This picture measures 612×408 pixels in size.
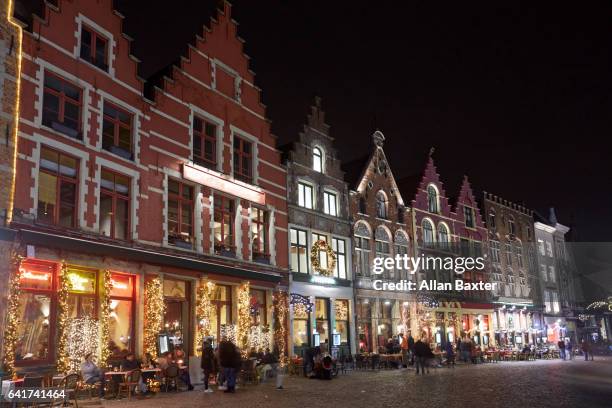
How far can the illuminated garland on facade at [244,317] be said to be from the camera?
25.6 m

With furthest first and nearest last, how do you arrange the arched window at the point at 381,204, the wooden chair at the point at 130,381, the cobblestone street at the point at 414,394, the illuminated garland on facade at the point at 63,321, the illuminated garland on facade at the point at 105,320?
the arched window at the point at 381,204 < the illuminated garland on facade at the point at 105,320 < the illuminated garland on facade at the point at 63,321 < the wooden chair at the point at 130,381 < the cobblestone street at the point at 414,394

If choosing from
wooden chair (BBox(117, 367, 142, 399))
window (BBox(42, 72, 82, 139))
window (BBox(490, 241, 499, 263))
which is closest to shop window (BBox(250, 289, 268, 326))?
wooden chair (BBox(117, 367, 142, 399))

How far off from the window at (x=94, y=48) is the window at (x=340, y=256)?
16.1 meters

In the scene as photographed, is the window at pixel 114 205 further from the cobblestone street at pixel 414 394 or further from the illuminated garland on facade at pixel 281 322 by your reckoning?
the illuminated garland on facade at pixel 281 322

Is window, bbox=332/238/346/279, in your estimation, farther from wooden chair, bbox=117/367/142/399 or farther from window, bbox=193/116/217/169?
wooden chair, bbox=117/367/142/399

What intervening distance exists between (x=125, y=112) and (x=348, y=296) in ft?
53.9

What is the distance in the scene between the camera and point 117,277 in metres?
20.8

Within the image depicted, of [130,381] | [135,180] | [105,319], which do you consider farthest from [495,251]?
[130,381]

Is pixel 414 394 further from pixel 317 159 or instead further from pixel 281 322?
pixel 317 159

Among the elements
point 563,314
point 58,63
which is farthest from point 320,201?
point 563,314

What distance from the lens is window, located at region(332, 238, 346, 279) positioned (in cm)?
3344

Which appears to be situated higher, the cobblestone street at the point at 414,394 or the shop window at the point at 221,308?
the shop window at the point at 221,308

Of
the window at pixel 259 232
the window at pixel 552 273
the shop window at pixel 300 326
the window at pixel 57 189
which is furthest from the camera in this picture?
the window at pixel 552 273

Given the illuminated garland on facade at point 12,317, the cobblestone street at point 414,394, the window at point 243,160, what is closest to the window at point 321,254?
the window at point 243,160
